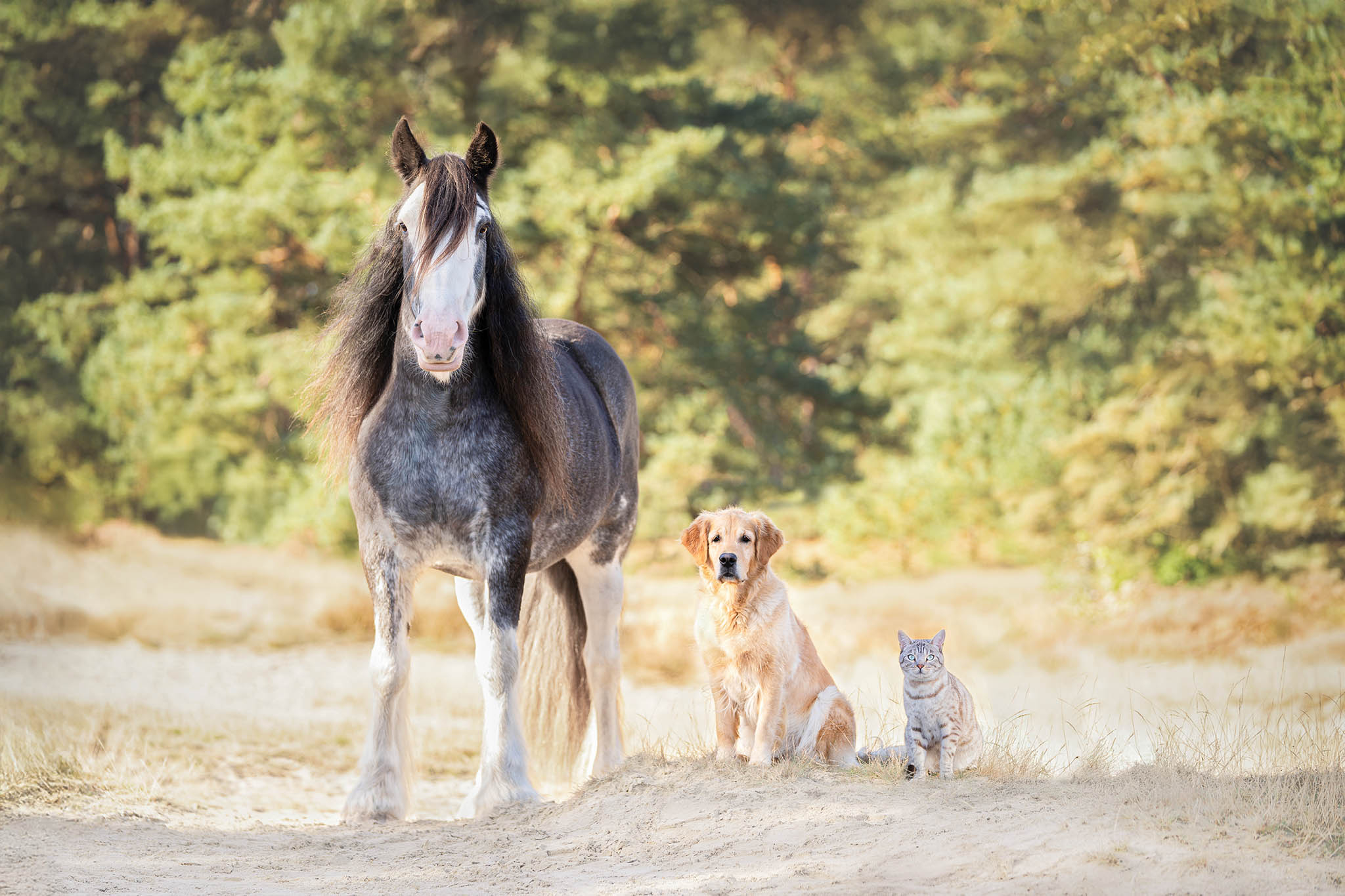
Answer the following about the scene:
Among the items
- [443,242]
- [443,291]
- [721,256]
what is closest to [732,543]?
[443,291]

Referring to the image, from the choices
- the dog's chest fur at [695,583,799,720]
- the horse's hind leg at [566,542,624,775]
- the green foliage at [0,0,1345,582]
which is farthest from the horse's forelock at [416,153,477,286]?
the green foliage at [0,0,1345,582]

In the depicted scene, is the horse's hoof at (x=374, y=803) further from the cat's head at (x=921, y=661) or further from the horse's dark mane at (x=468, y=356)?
the cat's head at (x=921, y=661)

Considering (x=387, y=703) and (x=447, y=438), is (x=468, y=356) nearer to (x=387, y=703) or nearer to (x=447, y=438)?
(x=447, y=438)

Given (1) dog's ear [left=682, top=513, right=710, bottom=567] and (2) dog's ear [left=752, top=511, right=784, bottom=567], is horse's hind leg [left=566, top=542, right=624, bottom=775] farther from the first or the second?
(2) dog's ear [left=752, top=511, right=784, bottom=567]

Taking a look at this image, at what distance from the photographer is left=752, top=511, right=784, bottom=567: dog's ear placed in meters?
5.39

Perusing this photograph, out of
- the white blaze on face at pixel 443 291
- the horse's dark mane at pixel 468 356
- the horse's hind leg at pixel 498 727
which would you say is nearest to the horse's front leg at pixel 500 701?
the horse's hind leg at pixel 498 727

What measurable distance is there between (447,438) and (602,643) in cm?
163

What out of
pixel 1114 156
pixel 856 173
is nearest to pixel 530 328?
pixel 1114 156

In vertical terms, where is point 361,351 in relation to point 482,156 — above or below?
below

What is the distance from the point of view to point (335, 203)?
16641 millimetres

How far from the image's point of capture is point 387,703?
213 inches

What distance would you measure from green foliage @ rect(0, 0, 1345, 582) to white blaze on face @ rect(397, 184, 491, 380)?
1075 cm

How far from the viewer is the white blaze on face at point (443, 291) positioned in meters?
4.82

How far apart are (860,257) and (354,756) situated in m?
19.8
